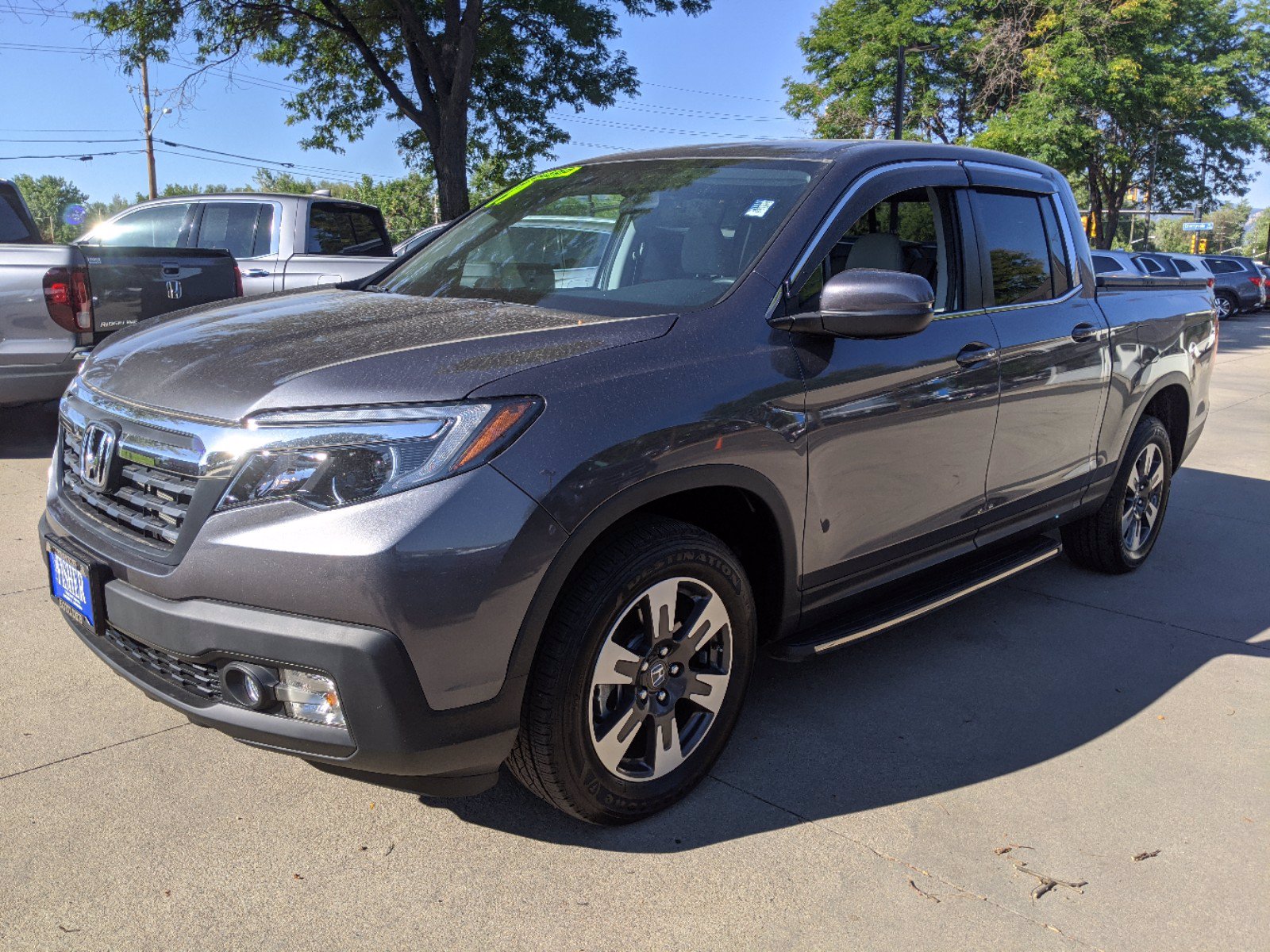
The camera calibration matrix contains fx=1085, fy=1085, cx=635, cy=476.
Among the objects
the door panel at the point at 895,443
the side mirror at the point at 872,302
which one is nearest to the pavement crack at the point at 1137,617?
the door panel at the point at 895,443

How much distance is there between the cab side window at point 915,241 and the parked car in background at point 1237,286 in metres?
33.4

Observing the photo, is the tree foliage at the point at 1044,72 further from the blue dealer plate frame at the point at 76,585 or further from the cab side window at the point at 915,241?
the blue dealer plate frame at the point at 76,585

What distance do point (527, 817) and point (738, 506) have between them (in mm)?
1037

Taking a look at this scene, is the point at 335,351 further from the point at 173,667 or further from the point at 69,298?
the point at 69,298

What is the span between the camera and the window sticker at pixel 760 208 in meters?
3.30

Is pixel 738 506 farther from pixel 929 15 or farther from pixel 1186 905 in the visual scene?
pixel 929 15

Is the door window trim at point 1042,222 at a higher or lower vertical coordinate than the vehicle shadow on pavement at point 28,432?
higher

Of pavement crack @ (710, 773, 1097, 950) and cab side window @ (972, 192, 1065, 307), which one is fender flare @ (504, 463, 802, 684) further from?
cab side window @ (972, 192, 1065, 307)

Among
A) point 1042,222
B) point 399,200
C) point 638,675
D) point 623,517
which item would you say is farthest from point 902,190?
point 399,200

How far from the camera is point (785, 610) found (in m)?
3.23

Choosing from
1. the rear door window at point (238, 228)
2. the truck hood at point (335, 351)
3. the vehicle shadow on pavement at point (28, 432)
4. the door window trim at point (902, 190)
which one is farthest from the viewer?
the rear door window at point (238, 228)

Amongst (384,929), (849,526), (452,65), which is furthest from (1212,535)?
(452,65)

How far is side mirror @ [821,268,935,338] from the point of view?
9.80ft

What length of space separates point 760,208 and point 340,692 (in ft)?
6.32
